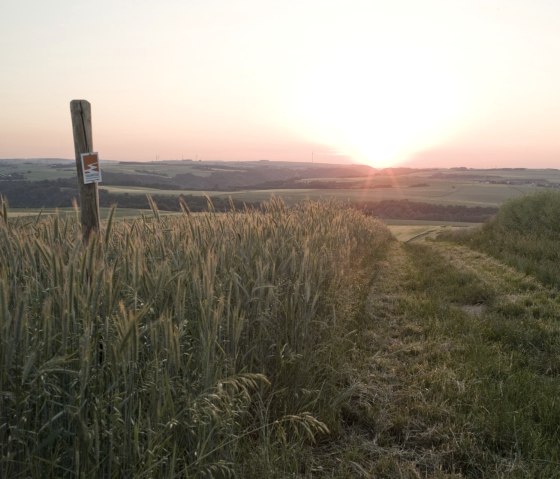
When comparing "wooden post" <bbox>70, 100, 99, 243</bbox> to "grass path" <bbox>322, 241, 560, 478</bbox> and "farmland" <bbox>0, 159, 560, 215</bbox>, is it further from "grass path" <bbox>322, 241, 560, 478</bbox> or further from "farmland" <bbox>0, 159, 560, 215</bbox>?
"farmland" <bbox>0, 159, 560, 215</bbox>

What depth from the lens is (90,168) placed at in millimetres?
3705

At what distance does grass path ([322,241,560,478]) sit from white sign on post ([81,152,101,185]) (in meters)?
2.63

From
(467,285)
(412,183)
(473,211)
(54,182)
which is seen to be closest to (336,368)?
(467,285)

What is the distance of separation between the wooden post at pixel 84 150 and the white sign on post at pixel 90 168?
0.08 m

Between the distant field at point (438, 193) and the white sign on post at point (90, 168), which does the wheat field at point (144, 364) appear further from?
the distant field at point (438, 193)

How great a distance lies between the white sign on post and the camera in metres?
3.68

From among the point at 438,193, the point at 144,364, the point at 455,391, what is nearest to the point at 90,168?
the point at 144,364

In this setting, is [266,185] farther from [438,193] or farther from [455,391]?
[455,391]

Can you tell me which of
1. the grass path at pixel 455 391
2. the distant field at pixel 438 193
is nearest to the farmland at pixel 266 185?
the distant field at pixel 438 193

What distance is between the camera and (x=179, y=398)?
2.27m

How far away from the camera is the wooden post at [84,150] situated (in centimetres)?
372

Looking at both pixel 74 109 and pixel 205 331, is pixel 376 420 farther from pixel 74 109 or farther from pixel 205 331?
pixel 74 109

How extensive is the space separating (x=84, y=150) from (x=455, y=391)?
359cm

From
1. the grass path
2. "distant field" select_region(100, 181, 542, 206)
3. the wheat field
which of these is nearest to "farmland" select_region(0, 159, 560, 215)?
"distant field" select_region(100, 181, 542, 206)
